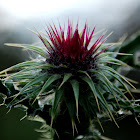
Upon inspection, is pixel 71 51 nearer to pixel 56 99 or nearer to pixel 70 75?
pixel 70 75

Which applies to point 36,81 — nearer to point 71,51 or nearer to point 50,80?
point 50,80

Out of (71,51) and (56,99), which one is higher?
(71,51)

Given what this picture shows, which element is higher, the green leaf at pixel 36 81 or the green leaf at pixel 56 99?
the green leaf at pixel 36 81

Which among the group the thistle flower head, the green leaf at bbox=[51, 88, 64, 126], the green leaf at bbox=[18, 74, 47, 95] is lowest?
the green leaf at bbox=[51, 88, 64, 126]

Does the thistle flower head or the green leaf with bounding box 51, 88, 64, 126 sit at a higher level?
the thistle flower head

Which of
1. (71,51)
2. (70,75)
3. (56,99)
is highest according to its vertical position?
(71,51)

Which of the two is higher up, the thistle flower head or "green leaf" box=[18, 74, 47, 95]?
the thistle flower head

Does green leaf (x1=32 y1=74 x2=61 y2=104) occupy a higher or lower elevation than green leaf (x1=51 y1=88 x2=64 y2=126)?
higher

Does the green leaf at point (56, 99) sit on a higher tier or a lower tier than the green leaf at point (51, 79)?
lower

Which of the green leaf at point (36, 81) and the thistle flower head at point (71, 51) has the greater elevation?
the thistle flower head at point (71, 51)

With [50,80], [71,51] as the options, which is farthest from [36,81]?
[71,51]

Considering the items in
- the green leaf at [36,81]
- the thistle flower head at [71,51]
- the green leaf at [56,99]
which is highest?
the thistle flower head at [71,51]

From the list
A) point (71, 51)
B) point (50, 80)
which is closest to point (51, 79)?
point (50, 80)
